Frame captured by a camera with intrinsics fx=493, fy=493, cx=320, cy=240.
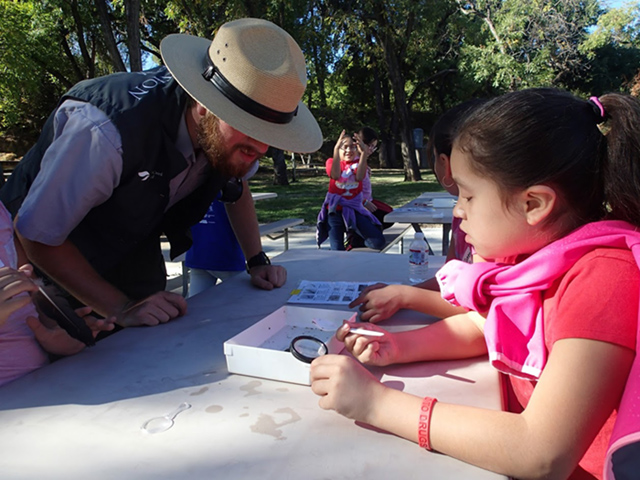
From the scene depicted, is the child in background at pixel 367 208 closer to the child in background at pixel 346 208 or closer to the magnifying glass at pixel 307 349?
the child in background at pixel 346 208

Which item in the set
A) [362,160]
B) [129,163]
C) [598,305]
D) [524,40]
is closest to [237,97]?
[129,163]

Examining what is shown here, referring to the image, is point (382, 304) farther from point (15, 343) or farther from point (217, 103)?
point (15, 343)

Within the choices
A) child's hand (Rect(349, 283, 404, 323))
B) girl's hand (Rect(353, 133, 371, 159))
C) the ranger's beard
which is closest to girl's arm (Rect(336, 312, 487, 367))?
child's hand (Rect(349, 283, 404, 323))

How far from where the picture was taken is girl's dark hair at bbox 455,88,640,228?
0.92 meters

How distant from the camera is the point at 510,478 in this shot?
0.77 meters

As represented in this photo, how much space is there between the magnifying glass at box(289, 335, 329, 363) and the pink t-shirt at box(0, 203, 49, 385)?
64cm

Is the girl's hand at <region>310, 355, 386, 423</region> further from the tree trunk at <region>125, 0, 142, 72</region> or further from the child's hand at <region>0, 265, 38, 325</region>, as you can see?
the tree trunk at <region>125, 0, 142, 72</region>

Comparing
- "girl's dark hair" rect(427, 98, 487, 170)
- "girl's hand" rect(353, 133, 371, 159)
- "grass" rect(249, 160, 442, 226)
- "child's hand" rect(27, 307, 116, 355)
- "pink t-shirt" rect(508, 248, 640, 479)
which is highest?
"girl's dark hair" rect(427, 98, 487, 170)

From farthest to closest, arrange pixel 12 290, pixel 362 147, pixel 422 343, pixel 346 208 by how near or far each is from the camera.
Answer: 1. pixel 362 147
2. pixel 346 208
3. pixel 422 343
4. pixel 12 290

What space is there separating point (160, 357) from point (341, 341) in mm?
454

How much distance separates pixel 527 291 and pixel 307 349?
49 centimetres

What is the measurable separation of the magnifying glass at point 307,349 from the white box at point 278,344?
0.04ft

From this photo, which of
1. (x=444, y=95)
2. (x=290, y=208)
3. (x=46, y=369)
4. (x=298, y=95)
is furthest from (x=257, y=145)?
(x=444, y=95)

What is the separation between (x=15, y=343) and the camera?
3.89ft
